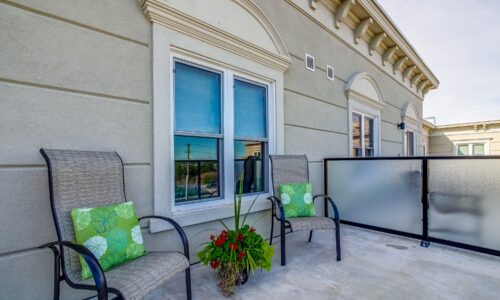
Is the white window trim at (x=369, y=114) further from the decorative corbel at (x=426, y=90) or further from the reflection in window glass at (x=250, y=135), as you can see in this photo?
the decorative corbel at (x=426, y=90)

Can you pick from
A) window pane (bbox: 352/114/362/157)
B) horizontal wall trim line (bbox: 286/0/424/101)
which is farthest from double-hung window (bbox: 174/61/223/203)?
window pane (bbox: 352/114/362/157)

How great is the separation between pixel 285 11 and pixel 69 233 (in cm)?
360

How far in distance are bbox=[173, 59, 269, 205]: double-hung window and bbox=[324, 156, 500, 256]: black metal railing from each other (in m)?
1.53

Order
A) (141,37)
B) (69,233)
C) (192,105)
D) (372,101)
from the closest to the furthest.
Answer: (69,233) < (141,37) < (192,105) < (372,101)

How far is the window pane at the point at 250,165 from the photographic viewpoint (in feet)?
9.40

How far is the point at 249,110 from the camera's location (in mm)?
2994

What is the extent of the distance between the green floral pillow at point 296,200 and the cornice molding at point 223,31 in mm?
1603

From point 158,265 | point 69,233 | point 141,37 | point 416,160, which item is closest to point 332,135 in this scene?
point 416,160

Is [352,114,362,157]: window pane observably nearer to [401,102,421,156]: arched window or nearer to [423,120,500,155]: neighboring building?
[401,102,421,156]: arched window

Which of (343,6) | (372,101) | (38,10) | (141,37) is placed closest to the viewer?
(38,10)

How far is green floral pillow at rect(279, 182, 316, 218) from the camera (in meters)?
2.74

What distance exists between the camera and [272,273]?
7.15 feet

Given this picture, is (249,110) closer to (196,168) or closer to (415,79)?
(196,168)

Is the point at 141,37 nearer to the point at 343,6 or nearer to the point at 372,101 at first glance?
the point at 343,6
